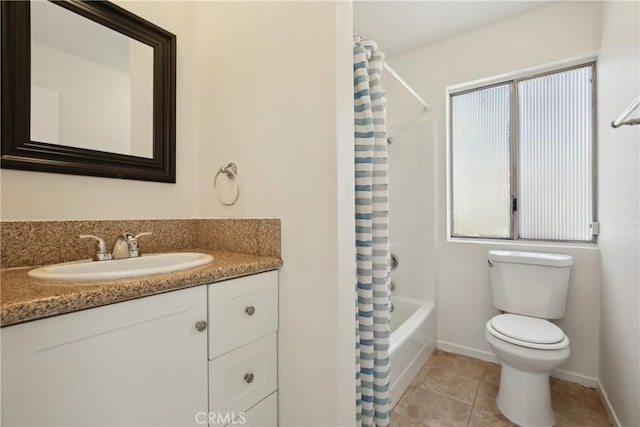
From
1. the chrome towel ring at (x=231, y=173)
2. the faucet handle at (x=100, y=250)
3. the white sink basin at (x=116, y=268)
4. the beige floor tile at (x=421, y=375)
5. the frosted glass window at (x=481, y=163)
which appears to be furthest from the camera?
the frosted glass window at (x=481, y=163)

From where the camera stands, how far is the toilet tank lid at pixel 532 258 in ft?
5.62

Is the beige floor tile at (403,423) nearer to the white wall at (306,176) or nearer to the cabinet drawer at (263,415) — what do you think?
the white wall at (306,176)

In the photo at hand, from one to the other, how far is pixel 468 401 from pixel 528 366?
422 mm

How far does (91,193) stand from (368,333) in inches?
49.7

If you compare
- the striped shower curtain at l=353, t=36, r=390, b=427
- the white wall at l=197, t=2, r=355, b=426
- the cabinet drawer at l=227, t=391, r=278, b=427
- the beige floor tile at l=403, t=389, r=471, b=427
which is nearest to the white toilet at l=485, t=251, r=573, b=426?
the beige floor tile at l=403, t=389, r=471, b=427

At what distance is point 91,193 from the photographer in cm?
111

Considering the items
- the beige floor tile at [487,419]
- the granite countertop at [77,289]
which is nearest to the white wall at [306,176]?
the granite countertop at [77,289]

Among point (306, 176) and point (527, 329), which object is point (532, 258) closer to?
point (527, 329)

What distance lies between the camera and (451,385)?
70.4 inches

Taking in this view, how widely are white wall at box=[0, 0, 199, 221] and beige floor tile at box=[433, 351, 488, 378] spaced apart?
6.46 ft

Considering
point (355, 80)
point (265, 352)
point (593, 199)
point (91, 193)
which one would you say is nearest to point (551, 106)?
point (593, 199)

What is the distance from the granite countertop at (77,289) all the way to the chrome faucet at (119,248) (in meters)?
0.19

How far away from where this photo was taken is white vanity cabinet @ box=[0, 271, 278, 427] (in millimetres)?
585

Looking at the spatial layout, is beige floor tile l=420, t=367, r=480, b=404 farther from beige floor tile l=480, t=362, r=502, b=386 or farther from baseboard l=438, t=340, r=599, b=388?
baseboard l=438, t=340, r=599, b=388
